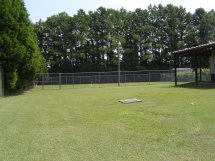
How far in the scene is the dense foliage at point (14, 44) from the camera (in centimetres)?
2998

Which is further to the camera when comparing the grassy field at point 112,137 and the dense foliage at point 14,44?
the dense foliage at point 14,44

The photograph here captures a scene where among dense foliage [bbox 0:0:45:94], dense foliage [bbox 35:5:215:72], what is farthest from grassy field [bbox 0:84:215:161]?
dense foliage [bbox 35:5:215:72]

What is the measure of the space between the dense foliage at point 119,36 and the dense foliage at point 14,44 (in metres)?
41.0

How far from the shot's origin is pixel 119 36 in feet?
260

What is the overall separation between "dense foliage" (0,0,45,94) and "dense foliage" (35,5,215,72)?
41.0 meters

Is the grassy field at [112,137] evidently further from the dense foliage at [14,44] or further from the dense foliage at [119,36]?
the dense foliage at [119,36]

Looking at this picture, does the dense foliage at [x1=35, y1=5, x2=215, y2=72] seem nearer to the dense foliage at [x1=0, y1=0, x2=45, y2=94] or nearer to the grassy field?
the dense foliage at [x1=0, y1=0, x2=45, y2=94]

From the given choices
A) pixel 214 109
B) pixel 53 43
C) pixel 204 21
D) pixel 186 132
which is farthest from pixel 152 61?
pixel 186 132

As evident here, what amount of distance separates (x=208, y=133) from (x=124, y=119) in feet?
13.0

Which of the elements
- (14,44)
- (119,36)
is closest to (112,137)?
(14,44)

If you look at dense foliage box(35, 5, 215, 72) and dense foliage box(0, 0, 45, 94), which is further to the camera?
dense foliage box(35, 5, 215, 72)

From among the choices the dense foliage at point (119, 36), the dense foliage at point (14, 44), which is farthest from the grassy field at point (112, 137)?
the dense foliage at point (119, 36)

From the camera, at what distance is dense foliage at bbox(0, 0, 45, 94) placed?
2998cm

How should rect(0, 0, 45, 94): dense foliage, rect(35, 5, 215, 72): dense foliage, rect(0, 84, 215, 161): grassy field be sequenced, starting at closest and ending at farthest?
rect(0, 84, 215, 161): grassy field
rect(0, 0, 45, 94): dense foliage
rect(35, 5, 215, 72): dense foliage
